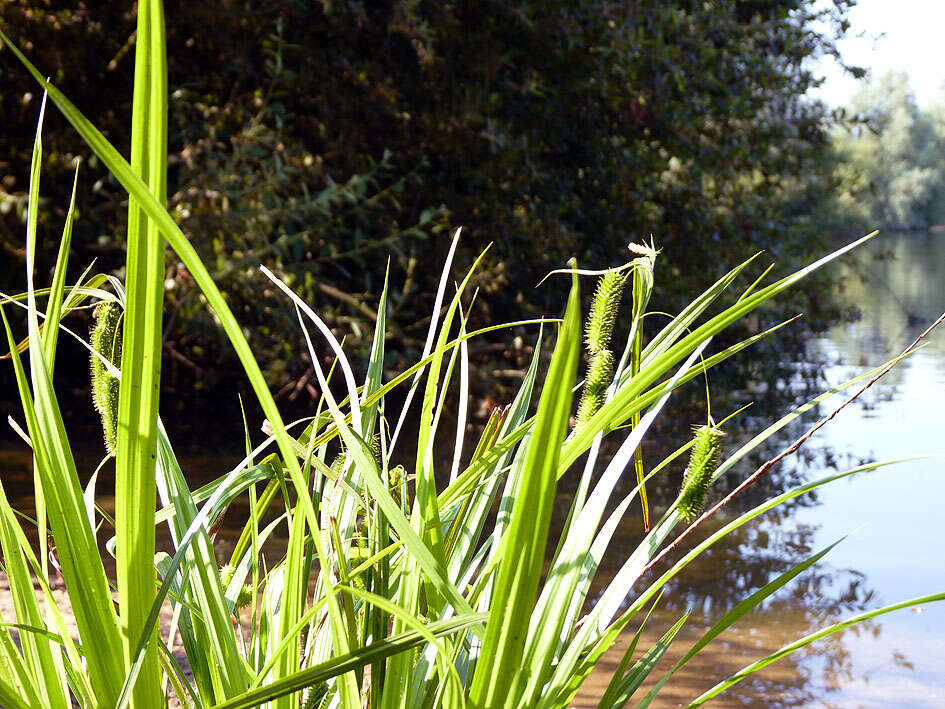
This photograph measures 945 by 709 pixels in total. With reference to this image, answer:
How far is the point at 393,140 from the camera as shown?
5.60 m

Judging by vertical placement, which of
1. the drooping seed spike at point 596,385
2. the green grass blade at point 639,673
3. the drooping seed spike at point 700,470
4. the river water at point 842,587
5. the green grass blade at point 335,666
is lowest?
the river water at point 842,587

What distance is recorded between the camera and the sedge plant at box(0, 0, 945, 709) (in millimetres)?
678

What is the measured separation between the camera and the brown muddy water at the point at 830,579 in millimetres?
2609

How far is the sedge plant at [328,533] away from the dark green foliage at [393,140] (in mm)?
3515

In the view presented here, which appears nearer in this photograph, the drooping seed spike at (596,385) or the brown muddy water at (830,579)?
the drooping seed spike at (596,385)

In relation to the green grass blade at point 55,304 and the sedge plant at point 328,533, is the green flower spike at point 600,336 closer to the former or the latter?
the sedge plant at point 328,533

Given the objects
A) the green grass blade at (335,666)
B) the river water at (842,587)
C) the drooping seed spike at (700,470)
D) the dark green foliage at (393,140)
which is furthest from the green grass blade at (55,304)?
the dark green foliage at (393,140)

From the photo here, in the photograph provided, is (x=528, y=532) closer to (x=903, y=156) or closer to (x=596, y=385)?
(x=596, y=385)

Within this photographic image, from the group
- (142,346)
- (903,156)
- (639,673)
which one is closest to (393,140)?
(639,673)

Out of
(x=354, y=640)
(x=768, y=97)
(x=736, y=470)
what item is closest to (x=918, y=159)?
(x=768, y=97)

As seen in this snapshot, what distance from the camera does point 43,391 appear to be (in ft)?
2.67

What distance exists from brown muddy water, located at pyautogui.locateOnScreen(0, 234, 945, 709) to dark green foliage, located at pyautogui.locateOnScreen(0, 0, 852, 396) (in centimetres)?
120

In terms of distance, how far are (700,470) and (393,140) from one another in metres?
4.92

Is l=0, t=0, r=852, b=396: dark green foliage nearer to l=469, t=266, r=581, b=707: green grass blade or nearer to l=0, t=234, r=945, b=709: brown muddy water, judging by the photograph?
l=0, t=234, r=945, b=709: brown muddy water
